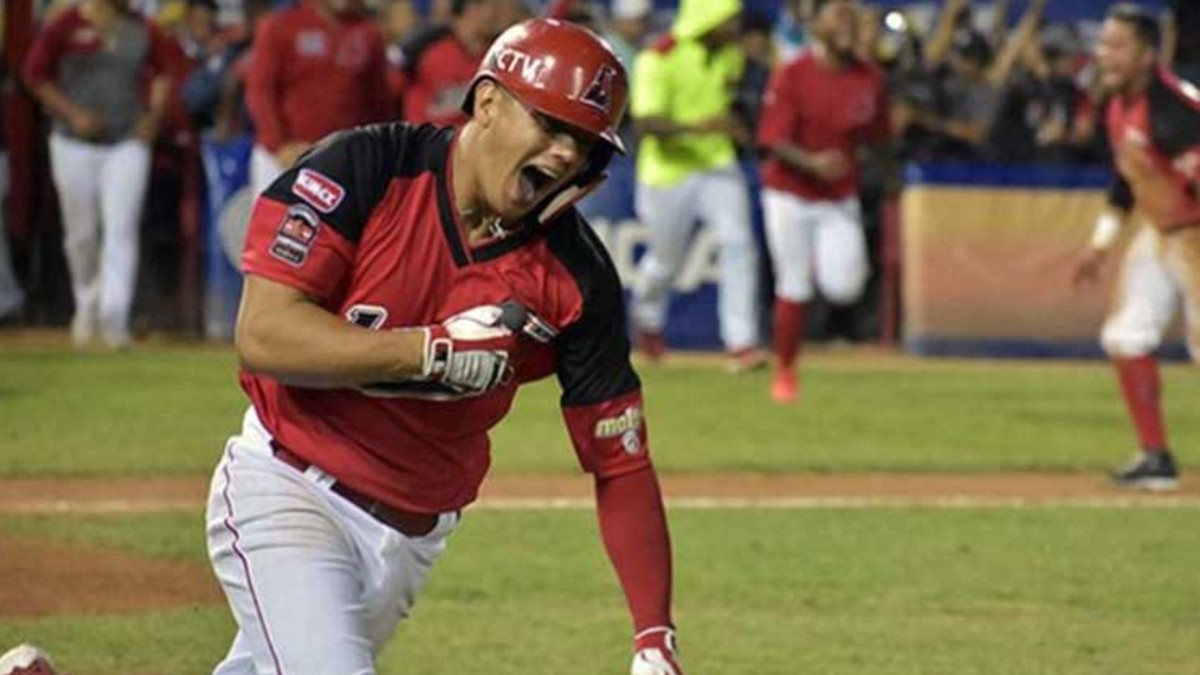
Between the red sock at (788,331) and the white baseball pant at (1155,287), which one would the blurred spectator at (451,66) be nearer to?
the red sock at (788,331)

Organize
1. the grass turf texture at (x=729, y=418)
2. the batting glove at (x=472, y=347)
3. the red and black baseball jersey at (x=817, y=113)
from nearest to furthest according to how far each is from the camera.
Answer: the batting glove at (x=472, y=347), the grass turf texture at (x=729, y=418), the red and black baseball jersey at (x=817, y=113)

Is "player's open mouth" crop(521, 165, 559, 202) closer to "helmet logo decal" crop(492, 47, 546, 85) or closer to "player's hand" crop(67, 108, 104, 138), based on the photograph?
"helmet logo decal" crop(492, 47, 546, 85)

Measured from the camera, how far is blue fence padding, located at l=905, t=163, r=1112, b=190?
2183cm

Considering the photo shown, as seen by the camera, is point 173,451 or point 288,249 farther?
point 173,451

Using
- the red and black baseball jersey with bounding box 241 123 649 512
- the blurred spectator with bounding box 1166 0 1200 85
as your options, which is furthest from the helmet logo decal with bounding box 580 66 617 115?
the blurred spectator with bounding box 1166 0 1200 85

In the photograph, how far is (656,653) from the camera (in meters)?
6.09

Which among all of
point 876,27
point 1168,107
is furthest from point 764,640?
point 876,27

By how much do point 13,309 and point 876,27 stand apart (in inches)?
275

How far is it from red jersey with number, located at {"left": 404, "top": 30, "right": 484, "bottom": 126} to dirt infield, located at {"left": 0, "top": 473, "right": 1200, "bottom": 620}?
5120 mm

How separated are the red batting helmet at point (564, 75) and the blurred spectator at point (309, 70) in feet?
40.2

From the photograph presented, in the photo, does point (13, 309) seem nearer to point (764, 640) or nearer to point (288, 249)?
point (764, 640)

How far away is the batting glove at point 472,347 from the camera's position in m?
5.84

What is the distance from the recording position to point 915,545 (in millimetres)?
12328

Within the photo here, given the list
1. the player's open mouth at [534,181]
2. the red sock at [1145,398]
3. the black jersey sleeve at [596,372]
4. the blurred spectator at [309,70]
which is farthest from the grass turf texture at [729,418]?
the player's open mouth at [534,181]
